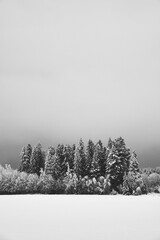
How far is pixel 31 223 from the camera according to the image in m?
12.8

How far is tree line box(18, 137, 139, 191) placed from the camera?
5556 centimetres

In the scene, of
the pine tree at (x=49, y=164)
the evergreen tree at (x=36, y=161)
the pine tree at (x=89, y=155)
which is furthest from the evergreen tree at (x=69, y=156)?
the evergreen tree at (x=36, y=161)

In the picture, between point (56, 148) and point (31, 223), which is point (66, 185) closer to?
point (56, 148)

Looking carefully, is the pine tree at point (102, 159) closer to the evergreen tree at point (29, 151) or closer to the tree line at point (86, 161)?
the tree line at point (86, 161)

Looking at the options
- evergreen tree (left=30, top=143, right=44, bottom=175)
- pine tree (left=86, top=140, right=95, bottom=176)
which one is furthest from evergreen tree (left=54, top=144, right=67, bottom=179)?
evergreen tree (left=30, top=143, right=44, bottom=175)

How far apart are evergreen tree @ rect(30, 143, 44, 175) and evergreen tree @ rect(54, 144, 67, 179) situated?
5773mm

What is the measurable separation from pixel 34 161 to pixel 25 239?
195 ft

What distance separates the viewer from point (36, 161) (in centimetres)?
6838

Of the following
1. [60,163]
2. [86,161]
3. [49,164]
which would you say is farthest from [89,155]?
[49,164]

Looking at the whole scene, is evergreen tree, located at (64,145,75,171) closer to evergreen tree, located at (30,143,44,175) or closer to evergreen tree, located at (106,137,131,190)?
evergreen tree, located at (30,143,44,175)

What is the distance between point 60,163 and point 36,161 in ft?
22.5

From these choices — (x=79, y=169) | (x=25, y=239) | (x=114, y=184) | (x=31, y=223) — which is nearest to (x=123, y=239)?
(x=25, y=239)

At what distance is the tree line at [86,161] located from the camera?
5556 cm

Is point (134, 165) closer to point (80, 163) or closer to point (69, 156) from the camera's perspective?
point (80, 163)
